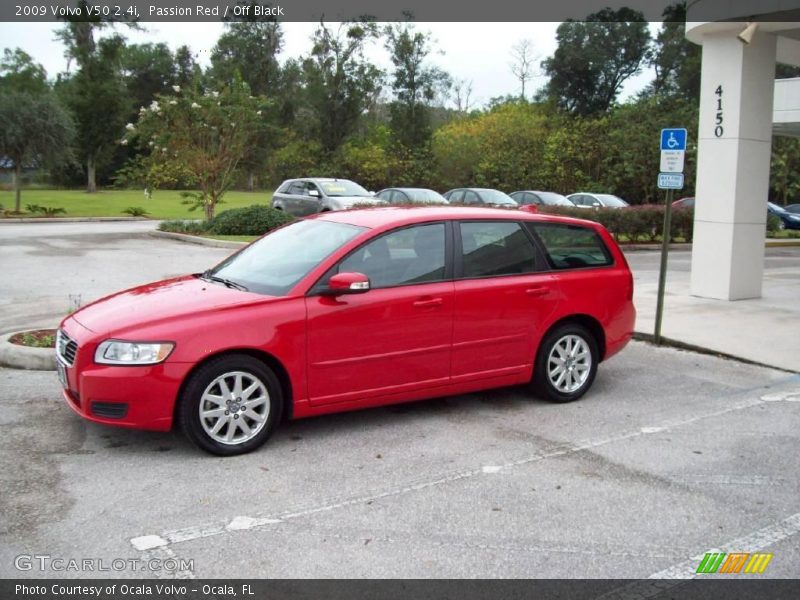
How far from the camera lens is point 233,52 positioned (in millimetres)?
67438

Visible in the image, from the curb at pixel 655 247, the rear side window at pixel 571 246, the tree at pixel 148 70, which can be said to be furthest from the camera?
the tree at pixel 148 70

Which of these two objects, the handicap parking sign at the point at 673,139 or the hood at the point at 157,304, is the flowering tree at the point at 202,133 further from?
the hood at the point at 157,304

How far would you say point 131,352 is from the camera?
201 inches

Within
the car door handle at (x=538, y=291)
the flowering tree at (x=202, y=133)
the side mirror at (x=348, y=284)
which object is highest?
the flowering tree at (x=202, y=133)

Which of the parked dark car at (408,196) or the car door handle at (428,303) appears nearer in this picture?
the car door handle at (428,303)

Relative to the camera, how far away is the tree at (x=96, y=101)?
49594 mm

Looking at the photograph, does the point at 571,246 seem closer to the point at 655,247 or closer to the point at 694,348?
the point at 694,348

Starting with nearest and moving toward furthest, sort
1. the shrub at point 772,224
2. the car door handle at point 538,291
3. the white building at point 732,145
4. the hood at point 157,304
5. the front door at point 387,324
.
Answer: the hood at point 157,304
the front door at point 387,324
the car door handle at point 538,291
the white building at point 732,145
the shrub at point 772,224

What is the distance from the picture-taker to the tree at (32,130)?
3250cm

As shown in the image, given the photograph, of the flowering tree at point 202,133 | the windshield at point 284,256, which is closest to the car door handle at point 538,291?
the windshield at point 284,256

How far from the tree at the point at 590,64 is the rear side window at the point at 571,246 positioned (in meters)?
48.1

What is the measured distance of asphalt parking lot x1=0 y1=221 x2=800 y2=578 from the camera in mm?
3947

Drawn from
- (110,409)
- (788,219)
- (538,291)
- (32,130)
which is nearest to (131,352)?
(110,409)

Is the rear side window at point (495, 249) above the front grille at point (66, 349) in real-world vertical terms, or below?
above
